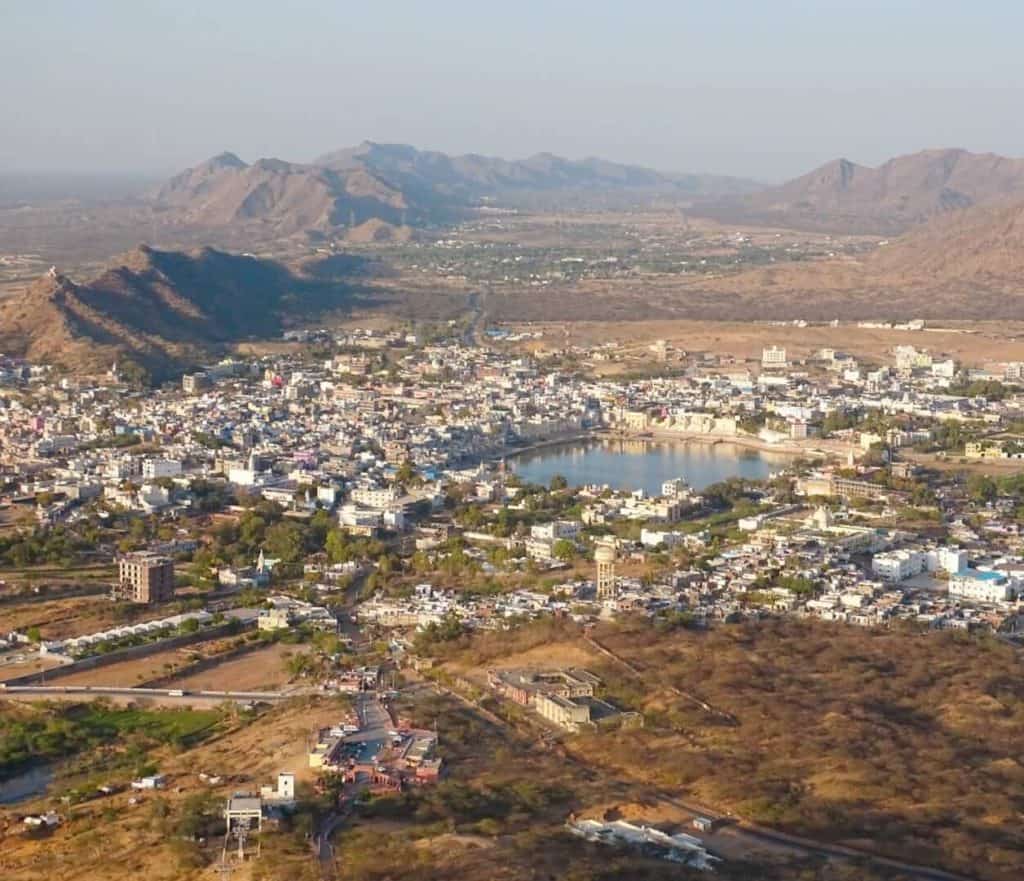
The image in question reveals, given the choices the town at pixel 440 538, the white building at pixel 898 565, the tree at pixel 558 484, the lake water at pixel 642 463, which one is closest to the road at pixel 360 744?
the town at pixel 440 538

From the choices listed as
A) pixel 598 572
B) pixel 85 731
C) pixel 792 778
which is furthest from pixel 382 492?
pixel 792 778

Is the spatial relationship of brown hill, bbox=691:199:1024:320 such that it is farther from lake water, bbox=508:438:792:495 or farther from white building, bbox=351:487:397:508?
white building, bbox=351:487:397:508

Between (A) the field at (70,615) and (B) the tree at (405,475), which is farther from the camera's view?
(B) the tree at (405,475)

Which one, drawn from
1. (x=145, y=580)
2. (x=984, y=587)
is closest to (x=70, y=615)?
(x=145, y=580)

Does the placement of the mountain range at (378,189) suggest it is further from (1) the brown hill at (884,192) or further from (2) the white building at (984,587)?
(2) the white building at (984,587)

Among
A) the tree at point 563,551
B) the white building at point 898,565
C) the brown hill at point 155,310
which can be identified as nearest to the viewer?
the white building at point 898,565

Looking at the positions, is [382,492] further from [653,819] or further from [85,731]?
[653,819]
